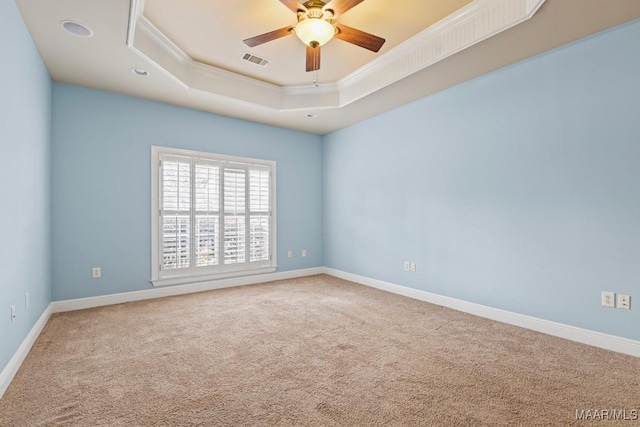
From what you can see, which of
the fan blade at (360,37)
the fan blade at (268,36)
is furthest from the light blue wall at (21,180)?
the fan blade at (360,37)

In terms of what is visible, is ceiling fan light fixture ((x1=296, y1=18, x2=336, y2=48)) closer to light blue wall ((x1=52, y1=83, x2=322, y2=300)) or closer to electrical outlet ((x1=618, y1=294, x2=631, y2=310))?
light blue wall ((x1=52, y1=83, x2=322, y2=300))

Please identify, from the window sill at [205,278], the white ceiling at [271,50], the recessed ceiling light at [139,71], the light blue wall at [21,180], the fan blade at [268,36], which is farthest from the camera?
the window sill at [205,278]

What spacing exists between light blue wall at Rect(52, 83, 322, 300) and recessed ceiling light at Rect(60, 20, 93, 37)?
4.64 ft

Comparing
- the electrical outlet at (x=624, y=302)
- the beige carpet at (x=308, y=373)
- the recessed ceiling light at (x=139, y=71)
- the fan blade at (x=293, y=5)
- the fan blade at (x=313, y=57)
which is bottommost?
the beige carpet at (x=308, y=373)

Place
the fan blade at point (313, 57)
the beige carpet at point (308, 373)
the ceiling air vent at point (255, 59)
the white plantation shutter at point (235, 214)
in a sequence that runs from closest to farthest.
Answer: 1. the beige carpet at point (308, 373)
2. the fan blade at point (313, 57)
3. the ceiling air vent at point (255, 59)
4. the white plantation shutter at point (235, 214)

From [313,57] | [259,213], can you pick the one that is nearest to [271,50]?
[313,57]

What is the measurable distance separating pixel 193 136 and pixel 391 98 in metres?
2.95

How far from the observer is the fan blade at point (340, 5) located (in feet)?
7.79

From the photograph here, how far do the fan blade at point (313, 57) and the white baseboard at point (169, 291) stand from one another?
341cm

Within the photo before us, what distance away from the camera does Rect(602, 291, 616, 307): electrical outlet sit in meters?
2.65

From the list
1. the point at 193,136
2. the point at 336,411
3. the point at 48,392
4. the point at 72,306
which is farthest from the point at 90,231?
the point at 336,411

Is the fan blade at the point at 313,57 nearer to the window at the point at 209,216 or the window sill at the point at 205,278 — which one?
the window at the point at 209,216

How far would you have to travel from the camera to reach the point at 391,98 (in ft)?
13.9

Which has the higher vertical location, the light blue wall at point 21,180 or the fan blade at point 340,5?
the fan blade at point 340,5
